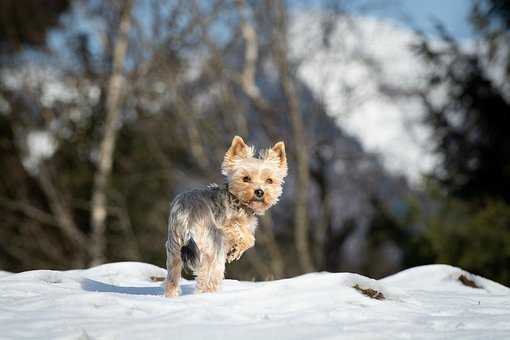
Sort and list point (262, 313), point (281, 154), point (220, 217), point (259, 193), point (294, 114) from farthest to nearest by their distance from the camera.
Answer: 1. point (294, 114)
2. point (281, 154)
3. point (259, 193)
4. point (220, 217)
5. point (262, 313)

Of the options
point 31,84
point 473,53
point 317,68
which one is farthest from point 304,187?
point 31,84

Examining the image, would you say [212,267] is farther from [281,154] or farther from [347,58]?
[347,58]

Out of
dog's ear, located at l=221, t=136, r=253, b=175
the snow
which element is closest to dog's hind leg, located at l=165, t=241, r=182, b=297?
the snow

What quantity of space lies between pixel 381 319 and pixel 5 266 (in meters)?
21.7

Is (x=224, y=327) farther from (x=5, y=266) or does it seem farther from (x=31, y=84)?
(x=5, y=266)

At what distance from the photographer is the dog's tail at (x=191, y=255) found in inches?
281

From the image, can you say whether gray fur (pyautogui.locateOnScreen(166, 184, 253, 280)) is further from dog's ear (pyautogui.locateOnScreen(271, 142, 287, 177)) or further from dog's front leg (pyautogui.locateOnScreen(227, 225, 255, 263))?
dog's ear (pyautogui.locateOnScreen(271, 142, 287, 177))

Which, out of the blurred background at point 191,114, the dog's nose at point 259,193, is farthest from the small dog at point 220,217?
the blurred background at point 191,114

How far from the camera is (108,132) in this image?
23.4 meters

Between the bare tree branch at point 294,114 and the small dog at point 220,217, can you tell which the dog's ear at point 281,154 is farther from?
the bare tree branch at point 294,114

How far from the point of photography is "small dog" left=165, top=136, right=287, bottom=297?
23.7 ft

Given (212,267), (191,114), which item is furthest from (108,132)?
(212,267)

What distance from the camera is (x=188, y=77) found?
24719mm

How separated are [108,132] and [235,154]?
15771 millimetres
